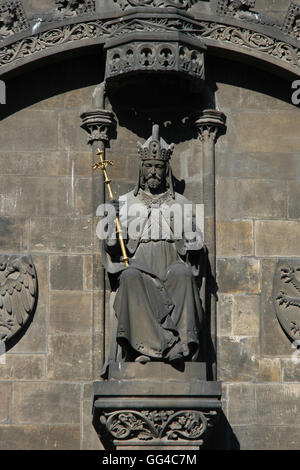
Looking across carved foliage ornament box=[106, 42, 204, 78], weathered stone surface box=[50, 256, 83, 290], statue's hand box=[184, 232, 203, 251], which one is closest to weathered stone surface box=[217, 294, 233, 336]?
statue's hand box=[184, 232, 203, 251]

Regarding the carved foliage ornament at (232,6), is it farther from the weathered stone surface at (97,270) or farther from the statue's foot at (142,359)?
the statue's foot at (142,359)

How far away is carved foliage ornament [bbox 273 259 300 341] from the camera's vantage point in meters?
16.6

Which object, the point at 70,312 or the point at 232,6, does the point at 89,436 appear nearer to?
the point at 70,312

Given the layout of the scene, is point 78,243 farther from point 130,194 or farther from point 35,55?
point 35,55

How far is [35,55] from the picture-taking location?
16.9 m

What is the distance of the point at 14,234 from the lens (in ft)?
55.0

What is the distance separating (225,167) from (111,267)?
163 cm

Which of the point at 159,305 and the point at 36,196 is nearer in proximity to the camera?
the point at 159,305

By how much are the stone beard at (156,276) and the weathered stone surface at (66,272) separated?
41 centimetres

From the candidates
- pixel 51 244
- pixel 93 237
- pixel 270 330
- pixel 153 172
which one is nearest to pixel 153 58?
pixel 153 172

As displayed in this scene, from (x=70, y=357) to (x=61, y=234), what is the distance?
1.16 meters

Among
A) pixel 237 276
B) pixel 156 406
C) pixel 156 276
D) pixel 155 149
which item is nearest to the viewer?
pixel 156 406

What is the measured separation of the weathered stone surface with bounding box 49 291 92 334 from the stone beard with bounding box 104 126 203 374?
1.21ft

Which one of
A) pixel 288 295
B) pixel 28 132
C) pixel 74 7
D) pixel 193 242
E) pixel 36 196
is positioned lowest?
pixel 288 295
